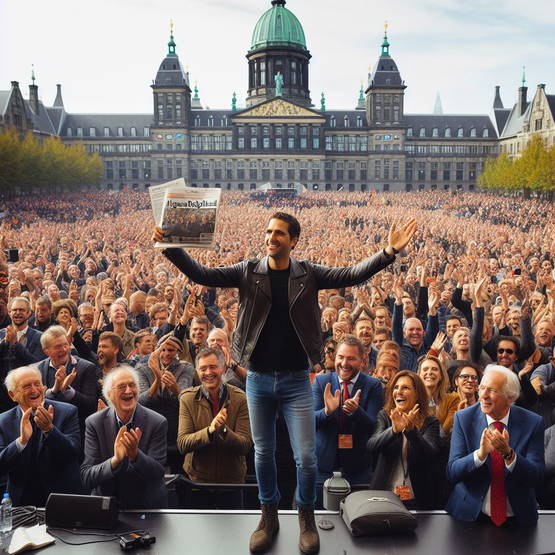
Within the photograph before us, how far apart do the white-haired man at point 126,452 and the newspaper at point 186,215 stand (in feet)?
5.08

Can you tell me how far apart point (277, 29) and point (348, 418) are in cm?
9140

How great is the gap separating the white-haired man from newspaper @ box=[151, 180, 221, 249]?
155 centimetres

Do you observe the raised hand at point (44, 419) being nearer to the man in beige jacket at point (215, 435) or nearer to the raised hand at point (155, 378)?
the man in beige jacket at point (215, 435)

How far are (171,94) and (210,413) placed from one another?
7331 centimetres

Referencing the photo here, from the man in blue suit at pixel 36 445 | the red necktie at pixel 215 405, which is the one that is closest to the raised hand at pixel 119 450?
the man in blue suit at pixel 36 445

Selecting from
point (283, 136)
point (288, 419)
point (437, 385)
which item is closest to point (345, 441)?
point (437, 385)

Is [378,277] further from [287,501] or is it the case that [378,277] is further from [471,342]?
[287,501]

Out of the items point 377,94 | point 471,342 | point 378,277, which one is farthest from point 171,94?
point 471,342

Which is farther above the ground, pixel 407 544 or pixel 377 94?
pixel 377 94

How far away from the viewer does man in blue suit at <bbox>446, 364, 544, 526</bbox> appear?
4.38m

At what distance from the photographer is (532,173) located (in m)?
29.2

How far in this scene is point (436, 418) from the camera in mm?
5121

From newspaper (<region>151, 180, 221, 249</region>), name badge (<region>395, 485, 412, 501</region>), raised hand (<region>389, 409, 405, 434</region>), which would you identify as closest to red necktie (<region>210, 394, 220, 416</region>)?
raised hand (<region>389, 409, 405, 434</region>)

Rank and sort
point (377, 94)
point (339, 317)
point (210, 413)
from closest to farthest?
point (210, 413), point (339, 317), point (377, 94)
